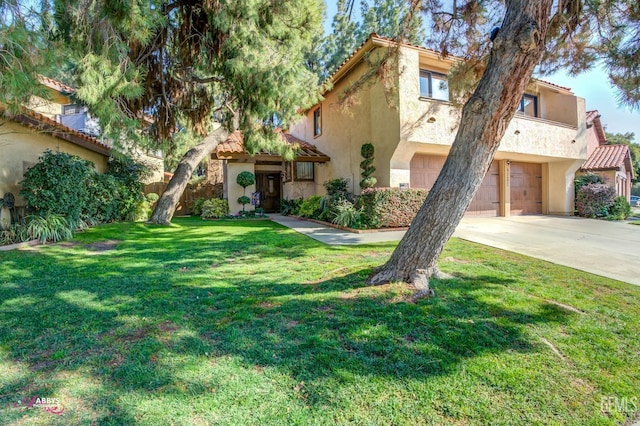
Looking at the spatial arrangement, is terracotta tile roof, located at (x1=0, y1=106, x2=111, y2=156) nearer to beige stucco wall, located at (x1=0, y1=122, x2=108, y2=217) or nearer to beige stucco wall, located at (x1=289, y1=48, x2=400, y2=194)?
beige stucco wall, located at (x1=0, y1=122, x2=108, y2=217)

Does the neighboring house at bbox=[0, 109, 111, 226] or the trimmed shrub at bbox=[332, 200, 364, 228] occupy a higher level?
the neighboring house at bbox=[0, 109, 111, 226]

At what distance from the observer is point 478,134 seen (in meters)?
3.88

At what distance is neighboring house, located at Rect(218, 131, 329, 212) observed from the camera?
14913mm

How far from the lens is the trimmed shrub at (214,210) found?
47.9 ft

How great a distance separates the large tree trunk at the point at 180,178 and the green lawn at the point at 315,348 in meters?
6.91

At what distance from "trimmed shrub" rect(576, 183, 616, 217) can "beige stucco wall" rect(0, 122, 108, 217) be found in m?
21.0

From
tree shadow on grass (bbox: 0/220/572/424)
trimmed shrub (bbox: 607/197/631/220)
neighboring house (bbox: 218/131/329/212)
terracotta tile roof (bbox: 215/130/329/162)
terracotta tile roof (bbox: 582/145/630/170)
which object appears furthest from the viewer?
terracotta tile roof (bbox: 582/145/630/170)

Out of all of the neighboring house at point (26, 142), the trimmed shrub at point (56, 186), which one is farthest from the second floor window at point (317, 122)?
the trimmed shrub at point (56, 186)

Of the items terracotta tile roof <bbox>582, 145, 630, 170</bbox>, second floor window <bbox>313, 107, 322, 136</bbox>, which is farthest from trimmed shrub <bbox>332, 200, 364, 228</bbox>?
terracotta tile roof <bbox>582, 145, 630, 170</bbox>

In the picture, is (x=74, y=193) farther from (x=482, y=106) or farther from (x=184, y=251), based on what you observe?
(x=482, y=106)

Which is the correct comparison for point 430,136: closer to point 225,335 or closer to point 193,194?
point 225,335

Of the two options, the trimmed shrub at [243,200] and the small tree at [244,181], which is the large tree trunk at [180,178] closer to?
the small tree at [244,181]

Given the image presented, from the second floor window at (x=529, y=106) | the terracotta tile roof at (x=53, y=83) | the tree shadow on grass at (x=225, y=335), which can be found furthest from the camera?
the second floor window at (x=529, y=106)

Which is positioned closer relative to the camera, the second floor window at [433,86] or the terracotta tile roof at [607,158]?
the second floor window at [433,86]
